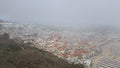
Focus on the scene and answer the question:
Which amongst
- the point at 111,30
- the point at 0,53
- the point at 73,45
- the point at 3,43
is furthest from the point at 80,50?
the point at 111,30

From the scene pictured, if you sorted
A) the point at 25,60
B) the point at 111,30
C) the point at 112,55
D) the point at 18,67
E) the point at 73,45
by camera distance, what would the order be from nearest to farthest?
the point at 18,67, the point at 25,60, the point at 112,55, the point at 73,45, the point at 111,30

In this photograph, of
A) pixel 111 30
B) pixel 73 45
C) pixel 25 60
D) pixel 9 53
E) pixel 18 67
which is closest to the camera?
pixel 18 67

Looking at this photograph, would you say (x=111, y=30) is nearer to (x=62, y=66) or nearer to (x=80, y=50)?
(x=80, y=50)

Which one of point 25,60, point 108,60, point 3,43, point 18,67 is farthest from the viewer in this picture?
point 108,60

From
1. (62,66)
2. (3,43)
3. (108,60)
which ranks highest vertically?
(3,43)

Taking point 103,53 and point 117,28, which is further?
point 117,28

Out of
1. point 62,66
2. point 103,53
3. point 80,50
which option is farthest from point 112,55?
point 62,66

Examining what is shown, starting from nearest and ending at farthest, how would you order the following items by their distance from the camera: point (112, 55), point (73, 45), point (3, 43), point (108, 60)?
1. point (3, 43)
2. point (108, 60)
3. point (112, 55)
4. point (73, 45)

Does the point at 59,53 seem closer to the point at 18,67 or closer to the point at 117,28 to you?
the point at 18,67

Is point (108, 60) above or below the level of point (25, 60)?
below
